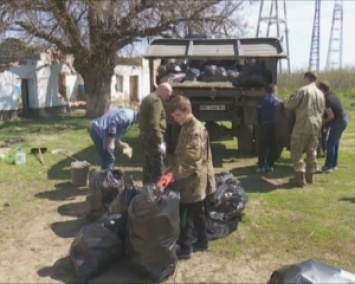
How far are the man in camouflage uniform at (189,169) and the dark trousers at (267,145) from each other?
10.9 ft

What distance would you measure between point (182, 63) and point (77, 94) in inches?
557

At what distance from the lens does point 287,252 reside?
14.6 ft

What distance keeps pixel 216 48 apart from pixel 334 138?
122 inches

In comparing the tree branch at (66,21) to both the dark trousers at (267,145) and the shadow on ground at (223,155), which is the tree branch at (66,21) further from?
the dark trousers at (267,145)

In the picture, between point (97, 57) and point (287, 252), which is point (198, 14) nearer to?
point (97, 57)

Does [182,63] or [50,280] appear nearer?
[50,280]

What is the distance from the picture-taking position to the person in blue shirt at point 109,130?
6.13 m

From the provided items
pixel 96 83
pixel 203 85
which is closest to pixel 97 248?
pixel 203 85

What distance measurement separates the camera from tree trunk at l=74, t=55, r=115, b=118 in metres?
16.3

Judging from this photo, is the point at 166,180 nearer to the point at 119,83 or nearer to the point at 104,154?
the point at 104,154

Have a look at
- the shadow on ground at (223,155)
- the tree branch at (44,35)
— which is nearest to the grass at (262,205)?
the shadow on ground at (223,155)

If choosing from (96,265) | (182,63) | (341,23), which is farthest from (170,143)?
(341,23)

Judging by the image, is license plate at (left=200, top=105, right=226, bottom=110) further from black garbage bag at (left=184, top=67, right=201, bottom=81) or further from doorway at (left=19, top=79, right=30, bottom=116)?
doorway at (left=19, top=79, right=30, bottom=116)

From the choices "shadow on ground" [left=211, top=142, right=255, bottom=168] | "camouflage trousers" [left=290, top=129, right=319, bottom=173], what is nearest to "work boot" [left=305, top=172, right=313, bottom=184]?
"camouflage trousers" [left=290, top=129, right=319, bottom=173]
